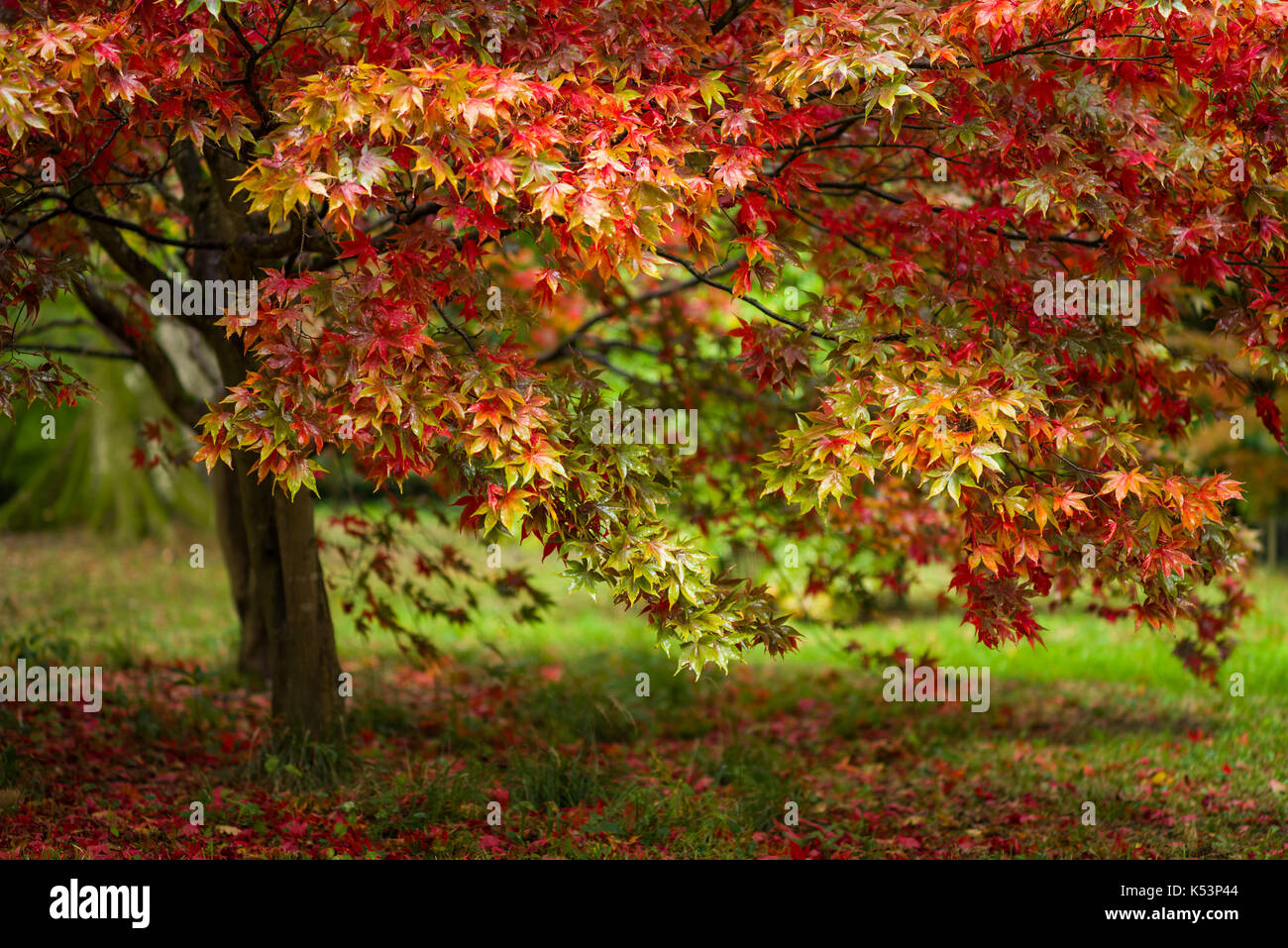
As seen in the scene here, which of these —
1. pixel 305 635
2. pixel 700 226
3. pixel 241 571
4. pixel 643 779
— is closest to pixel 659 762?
pixel 643 779

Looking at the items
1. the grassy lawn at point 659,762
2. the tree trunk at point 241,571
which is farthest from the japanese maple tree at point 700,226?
the tree trunk at point 241,571

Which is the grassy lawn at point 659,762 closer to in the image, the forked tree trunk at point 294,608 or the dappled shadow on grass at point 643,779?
the dappled shadow on grass at point 643,779

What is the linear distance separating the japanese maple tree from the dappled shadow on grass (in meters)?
1.69

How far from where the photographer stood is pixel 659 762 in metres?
5.74

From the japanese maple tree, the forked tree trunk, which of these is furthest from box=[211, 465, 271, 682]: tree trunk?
the japanese maple tree

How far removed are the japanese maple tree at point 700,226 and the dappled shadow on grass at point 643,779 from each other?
1694 mm

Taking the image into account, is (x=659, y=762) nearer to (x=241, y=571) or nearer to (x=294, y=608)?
(x=294, y=608)

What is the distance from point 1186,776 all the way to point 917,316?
3.82 metres

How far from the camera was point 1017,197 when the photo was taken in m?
3.88

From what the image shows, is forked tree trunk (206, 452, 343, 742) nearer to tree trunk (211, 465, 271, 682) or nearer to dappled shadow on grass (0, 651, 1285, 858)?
dappled shadow on grass (0, 651, 1285, 858)
